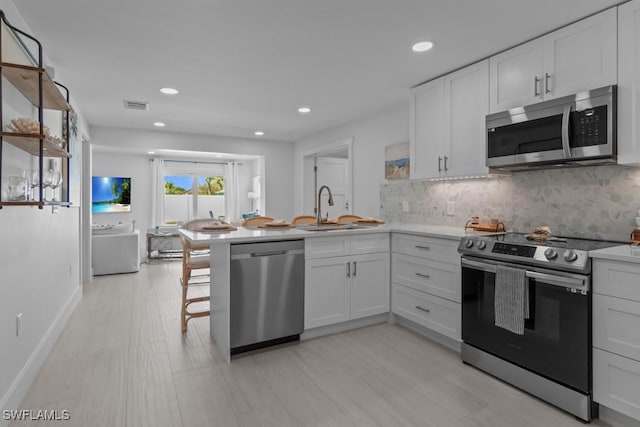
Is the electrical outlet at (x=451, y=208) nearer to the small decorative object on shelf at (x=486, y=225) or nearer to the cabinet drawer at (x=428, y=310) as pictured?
the small decorative object on shelf at (x=486, y=225)

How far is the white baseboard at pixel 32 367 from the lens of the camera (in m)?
1.83

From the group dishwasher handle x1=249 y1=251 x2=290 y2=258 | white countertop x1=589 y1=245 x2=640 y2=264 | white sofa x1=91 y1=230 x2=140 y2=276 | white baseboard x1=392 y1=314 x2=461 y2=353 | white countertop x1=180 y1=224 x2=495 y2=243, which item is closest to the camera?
white countertop x1=589 y1=245 x2=640 y2=264

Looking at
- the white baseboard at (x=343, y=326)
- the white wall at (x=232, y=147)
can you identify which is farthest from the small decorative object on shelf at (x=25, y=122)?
the white wall at (x=232, y=147)

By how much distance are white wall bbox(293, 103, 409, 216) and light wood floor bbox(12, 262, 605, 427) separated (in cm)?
200

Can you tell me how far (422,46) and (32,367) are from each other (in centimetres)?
354

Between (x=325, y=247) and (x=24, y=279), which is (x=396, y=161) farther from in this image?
(x=24, y=279)

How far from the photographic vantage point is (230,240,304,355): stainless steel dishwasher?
2535 mm

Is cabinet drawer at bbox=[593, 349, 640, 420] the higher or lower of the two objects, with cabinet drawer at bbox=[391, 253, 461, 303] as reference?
lower

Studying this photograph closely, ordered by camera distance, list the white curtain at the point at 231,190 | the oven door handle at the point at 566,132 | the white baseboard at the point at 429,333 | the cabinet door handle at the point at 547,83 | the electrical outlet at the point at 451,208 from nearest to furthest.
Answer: the oven door handle at the point at 566,132, the cabinet door handle at the point at 547,83, the white baseboard at the point at 429,333, the electrical outlet at the point at 451,208, the white curtain at the point at 231,190

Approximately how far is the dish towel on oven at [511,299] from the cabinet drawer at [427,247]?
1.53 feet

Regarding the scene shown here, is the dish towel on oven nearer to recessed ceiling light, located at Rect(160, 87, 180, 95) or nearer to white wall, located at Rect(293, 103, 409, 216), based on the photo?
white wall, located at Rect(293, 103, 409, 216)

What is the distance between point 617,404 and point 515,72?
220 centimetres

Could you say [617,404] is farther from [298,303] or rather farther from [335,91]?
[335,91]

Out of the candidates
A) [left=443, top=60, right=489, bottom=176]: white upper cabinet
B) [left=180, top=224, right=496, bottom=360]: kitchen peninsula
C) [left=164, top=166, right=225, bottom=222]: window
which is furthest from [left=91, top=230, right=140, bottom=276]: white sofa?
[left=443, top=60, right=489, bottom=176]: white upper cabinet
